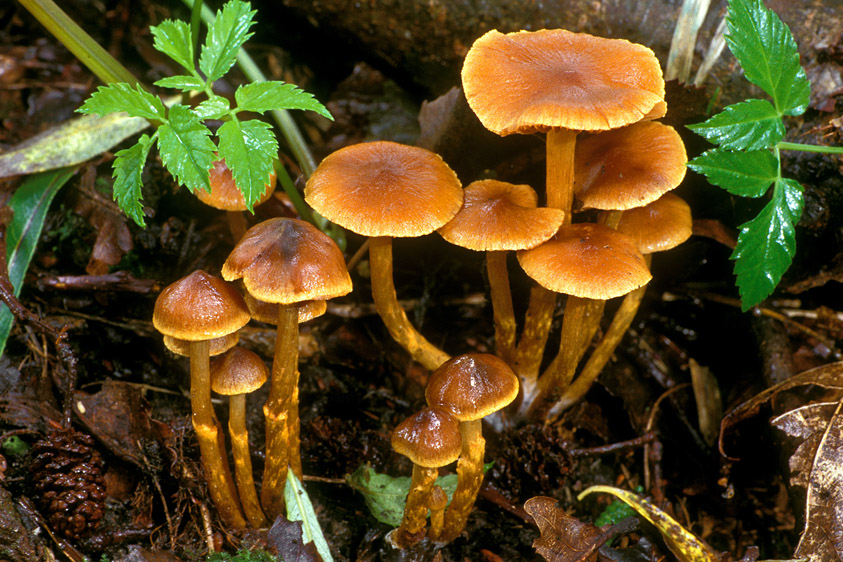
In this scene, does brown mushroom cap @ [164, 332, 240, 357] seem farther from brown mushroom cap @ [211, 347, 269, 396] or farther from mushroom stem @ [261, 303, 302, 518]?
mushroom stem @ [261, 303, 302, 518]

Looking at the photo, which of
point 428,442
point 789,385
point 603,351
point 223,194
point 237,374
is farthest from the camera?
point 603,351

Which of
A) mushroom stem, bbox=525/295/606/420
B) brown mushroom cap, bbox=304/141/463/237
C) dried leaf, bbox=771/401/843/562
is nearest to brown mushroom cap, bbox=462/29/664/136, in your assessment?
brown mushroom cap, bbox=304/141/463/237

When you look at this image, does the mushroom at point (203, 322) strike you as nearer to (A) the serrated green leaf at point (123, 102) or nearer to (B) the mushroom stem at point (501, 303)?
(A) the serrated green leaf at point (123, 102)

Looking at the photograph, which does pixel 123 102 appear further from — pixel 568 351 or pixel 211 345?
pixel 568 351

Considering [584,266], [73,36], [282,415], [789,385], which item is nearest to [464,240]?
[584,266]

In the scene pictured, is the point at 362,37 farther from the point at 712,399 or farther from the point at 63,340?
the point at 712,399

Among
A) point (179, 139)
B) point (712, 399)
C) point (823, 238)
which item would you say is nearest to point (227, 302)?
point (179, 139)

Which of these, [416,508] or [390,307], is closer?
[416,508]
